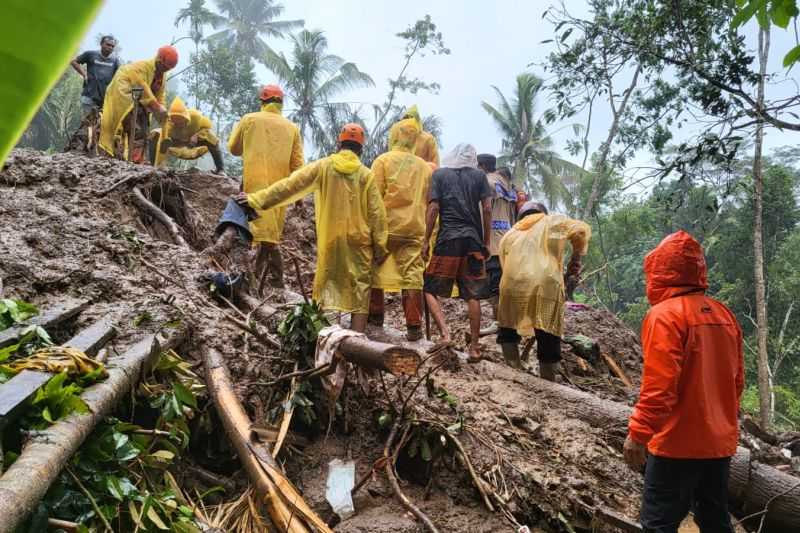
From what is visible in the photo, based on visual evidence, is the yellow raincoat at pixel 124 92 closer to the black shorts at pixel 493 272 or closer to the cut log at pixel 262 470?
the black shorts at pixel 493 272

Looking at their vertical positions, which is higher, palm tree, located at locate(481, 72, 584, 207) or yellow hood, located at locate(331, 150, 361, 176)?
Answer: palm tree, located at locate(481, 72, 584, 207)

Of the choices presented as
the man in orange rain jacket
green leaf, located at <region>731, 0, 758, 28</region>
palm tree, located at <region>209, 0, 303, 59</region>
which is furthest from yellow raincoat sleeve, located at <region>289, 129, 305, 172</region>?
palm tree, located at <region>209, 0, 303, 59</region>

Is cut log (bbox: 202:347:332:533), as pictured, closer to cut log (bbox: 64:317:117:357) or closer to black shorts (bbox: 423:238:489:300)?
cut log (bbox: 64:317:117:357)

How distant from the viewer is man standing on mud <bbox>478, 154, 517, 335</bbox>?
6.12 meters

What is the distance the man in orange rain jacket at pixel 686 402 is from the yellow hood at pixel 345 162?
7.93ft

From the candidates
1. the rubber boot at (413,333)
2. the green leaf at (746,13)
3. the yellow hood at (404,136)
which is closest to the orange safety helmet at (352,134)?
the yellow hood at (404,136)

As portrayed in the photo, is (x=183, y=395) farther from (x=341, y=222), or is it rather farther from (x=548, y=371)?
(x=548, y=371)

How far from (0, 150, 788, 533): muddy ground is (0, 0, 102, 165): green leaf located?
2.51 metres

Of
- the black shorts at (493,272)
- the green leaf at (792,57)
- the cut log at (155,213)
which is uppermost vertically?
the green leaf at (792,57)

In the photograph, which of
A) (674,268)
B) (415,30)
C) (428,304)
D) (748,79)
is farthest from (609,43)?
(415,30)

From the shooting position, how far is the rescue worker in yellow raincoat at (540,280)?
15.2ft

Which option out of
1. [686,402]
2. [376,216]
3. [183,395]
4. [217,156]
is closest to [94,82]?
[217,156]

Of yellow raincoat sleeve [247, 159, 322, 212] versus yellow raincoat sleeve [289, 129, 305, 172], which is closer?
yellow raincoat sleeve [247, 159, 322, 212]

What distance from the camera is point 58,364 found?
209cm
